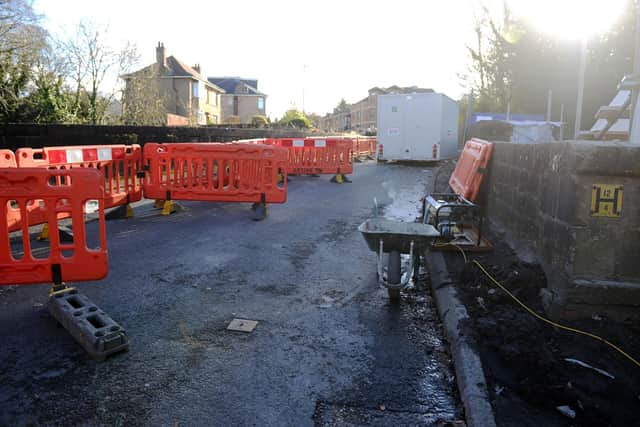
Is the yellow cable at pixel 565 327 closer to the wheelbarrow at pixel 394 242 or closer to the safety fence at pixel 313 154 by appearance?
the wheelbarrow at pixel 394 242

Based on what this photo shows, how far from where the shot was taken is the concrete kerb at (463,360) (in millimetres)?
2840

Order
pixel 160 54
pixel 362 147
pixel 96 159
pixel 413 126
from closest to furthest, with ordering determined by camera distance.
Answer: pixel 96 159 < pixel 413 126 < pixel 362 147 < pixel 160 54

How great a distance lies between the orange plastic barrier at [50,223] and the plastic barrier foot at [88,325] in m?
0.20

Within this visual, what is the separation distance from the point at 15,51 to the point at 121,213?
10.8 m

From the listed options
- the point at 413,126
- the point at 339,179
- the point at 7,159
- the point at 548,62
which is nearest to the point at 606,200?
the point at 7,159

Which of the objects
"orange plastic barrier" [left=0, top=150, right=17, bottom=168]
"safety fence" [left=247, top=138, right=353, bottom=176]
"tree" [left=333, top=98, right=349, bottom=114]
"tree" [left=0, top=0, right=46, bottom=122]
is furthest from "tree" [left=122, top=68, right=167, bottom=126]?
"tree" [left=333, top=98, right=349, bottom=114]

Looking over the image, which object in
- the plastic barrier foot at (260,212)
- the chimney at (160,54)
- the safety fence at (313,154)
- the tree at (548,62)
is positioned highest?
the chimney at (160,54)

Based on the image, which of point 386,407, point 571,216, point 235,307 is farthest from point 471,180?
point 386,407

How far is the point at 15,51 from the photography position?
1593 cm

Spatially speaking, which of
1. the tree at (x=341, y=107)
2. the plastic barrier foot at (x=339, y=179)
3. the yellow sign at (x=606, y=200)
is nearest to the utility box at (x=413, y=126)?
the plastic barrier foot at (x=339, y=179)

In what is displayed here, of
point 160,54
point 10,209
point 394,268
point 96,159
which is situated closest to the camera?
point 394,268

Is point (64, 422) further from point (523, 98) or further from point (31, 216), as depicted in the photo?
point (523, 98)

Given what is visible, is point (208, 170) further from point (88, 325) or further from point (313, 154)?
point (313, 154)

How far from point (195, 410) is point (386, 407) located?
1.17m
